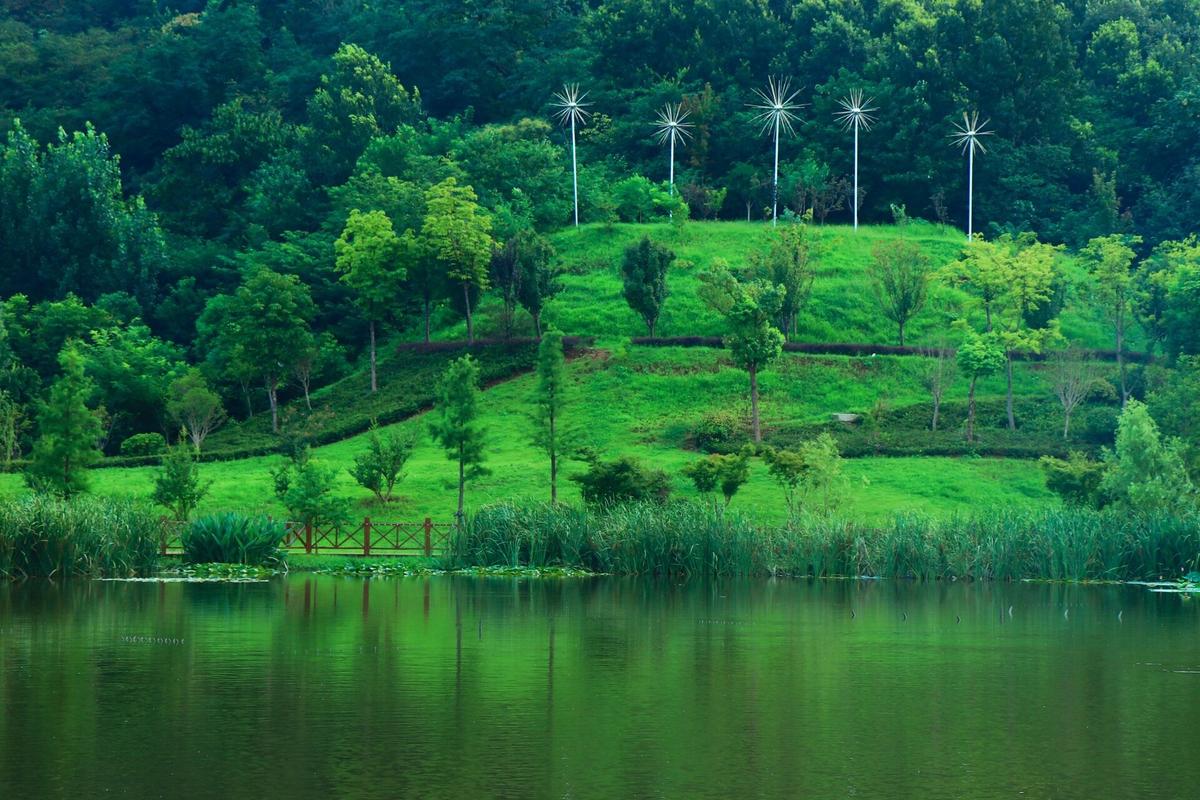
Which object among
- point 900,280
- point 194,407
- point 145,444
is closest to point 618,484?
point 194,407

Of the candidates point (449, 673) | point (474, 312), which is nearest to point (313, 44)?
point (474, 312)

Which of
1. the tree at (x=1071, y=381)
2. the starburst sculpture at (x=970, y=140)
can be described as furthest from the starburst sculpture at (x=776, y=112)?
the tree at (x=1071, y=381)

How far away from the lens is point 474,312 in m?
→ 79.4

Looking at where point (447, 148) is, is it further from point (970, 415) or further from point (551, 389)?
point (551, 389)

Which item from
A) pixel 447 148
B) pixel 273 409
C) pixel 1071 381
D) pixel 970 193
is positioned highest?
pixel 447 148

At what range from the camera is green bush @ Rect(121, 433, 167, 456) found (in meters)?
64.6

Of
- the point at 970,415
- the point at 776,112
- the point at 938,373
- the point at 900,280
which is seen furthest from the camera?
the point at 776,112

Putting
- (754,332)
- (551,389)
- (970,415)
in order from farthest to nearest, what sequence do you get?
(970,415) → (754,332) → (551,389)

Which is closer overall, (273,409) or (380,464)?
(380,464)

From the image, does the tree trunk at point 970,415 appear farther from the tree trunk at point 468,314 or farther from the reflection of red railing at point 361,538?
the reflection of red railing at point 361,538

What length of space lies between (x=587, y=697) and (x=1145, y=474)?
28.2m

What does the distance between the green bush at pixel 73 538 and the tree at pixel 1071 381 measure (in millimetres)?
36312

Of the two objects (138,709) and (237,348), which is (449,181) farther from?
(138,709)

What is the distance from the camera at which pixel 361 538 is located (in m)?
51.4
